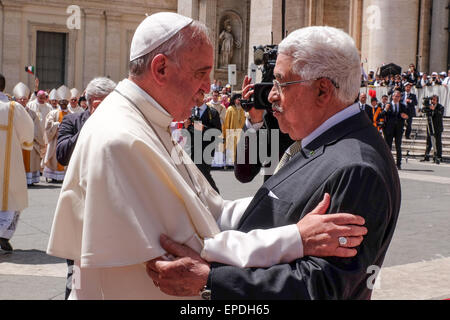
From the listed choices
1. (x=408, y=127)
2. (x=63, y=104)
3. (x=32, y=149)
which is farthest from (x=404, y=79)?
(x=32, y=149)

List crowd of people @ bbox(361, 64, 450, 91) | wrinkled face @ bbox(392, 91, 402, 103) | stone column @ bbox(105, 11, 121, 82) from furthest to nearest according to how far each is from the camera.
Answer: stone column @ bbox(105, 11, 121, 82)
crowd of people @ bbox(361, 64, 450, 91)
wrinkled face @ bbox(392, 91, 402, 103)

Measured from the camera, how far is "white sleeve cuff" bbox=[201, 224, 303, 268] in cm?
188

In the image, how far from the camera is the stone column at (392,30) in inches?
819

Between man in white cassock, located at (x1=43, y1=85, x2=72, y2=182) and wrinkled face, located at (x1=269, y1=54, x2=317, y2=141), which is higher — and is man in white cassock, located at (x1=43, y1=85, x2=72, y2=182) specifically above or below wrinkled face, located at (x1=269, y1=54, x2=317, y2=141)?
below

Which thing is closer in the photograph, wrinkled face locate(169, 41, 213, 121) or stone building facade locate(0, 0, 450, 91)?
wrinkled face locate(169, 41, 213, 121)

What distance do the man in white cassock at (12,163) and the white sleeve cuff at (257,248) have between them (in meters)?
4.92

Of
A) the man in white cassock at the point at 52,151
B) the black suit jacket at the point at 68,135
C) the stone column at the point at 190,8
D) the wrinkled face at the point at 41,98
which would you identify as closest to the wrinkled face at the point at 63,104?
the man in white cassock at the point at 52,151

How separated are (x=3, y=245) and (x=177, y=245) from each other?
4822 mm

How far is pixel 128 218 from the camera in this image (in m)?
1.85

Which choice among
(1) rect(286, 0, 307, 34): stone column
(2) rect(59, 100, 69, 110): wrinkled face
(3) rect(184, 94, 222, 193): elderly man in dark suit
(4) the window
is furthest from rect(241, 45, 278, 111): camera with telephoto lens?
(4) the window

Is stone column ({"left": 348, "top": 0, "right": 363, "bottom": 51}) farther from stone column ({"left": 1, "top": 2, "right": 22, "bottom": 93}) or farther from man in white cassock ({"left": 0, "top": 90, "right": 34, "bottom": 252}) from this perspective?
man in white cassock ({"left": 0, "top": 90, "right": 34, "bottom": 252})

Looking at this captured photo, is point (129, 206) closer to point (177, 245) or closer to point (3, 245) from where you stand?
point (177, 245)

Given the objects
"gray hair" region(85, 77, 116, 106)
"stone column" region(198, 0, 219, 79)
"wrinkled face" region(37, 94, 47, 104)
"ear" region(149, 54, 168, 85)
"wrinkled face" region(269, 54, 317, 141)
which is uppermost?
"stone column" region(198, 0, 219, 79)

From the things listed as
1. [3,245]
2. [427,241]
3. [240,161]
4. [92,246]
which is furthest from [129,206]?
[427,241]
